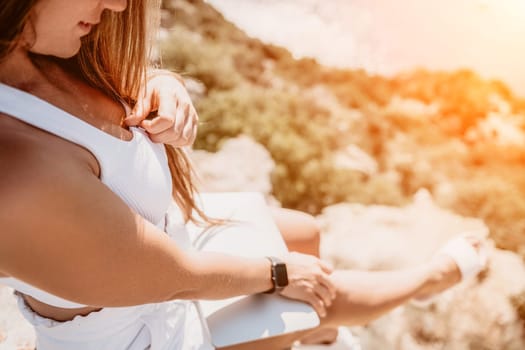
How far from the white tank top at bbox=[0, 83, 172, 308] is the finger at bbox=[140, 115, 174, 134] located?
2 centimetres

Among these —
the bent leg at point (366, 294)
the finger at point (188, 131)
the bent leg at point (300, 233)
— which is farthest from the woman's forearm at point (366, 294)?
the finger at point (188, 131)

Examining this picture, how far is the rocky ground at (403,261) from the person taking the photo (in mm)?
1909

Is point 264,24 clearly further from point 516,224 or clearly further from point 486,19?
point 516,224

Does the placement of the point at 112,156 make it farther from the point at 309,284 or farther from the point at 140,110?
the point at 309,284

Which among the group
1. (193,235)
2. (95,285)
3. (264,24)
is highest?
(264,24)

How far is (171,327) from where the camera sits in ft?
3.85

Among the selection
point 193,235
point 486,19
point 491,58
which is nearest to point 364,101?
point 491,58

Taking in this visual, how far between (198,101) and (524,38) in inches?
70.4

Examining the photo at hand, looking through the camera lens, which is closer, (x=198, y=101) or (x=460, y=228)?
(x=460, y=228)

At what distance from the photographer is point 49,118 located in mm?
868

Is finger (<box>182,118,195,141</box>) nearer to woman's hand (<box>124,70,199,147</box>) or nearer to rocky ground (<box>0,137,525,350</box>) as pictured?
woman's hand (<box>124,70,199,147</box>)

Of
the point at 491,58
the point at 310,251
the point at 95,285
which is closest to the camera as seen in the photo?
the point at 95,285

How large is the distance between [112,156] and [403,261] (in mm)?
1491

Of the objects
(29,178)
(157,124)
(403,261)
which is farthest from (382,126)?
(29,178)
